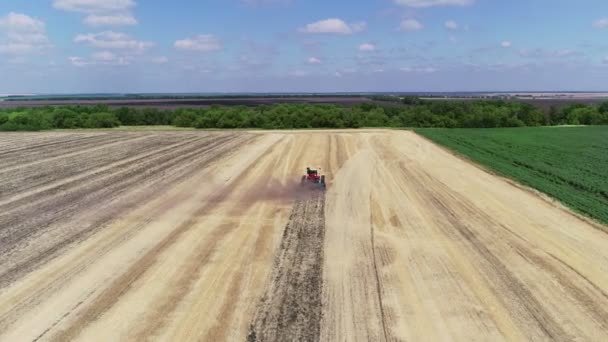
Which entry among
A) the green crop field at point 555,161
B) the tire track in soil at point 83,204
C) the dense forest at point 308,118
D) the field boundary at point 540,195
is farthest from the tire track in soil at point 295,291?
the dense forest at point 308,118

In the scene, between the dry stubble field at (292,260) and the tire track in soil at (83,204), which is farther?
the tire track in soil at (83,204)

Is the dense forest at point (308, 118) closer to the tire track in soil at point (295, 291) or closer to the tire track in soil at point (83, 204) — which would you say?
the tire track in soil at point (83, 204)

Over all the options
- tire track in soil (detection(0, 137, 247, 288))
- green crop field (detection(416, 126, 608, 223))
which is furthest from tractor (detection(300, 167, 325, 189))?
green crop field (detection(416, 126, 608, 223))

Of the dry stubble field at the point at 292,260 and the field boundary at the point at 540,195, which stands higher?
the field boundary at the point at 540,195

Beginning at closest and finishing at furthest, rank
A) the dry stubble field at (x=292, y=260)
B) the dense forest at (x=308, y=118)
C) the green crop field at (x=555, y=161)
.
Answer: the dry stubble field at (x=292, y=260) < the green crop field at (x=555, y=161) < the dense forest at (x=308, y=118)

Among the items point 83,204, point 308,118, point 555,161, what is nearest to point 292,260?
point 83,204

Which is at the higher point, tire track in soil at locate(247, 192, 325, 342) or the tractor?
the tractor

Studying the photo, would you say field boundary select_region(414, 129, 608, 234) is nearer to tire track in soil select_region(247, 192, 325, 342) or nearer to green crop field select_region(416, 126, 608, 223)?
green crop field select_region(416, 126, 608, 223)

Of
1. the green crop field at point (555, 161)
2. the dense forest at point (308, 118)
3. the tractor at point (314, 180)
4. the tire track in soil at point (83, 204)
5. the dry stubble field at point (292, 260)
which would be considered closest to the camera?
the dry stubble field at point (292, 260)
